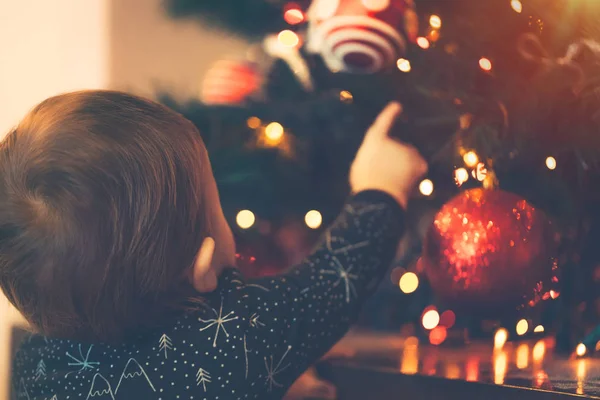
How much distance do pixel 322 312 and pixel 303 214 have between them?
0.82 feet

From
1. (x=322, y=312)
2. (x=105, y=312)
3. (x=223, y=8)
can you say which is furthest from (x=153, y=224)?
(x=223, y=8)

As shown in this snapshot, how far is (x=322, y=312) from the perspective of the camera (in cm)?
65

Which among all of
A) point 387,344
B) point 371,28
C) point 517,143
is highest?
point 371,28

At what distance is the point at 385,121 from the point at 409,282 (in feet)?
0.67

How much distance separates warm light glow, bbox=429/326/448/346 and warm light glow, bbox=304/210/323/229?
0.68 ft

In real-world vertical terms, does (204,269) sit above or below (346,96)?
below

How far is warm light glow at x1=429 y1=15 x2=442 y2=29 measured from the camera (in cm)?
69

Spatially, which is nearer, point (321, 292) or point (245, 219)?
point (321, 292)

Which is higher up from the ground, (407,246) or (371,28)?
(371,28)

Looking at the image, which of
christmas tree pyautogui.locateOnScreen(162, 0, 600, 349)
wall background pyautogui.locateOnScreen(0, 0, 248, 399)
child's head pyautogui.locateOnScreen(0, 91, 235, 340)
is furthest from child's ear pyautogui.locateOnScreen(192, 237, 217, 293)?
wall background pyautogui.locateOnScreen(0, 0, 248, 399)

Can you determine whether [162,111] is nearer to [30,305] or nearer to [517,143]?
[30,305]

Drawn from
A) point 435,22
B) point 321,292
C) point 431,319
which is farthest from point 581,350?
point 435,22

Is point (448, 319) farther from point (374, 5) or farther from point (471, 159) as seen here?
point (374, 5)

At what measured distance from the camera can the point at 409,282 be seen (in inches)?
31.0
